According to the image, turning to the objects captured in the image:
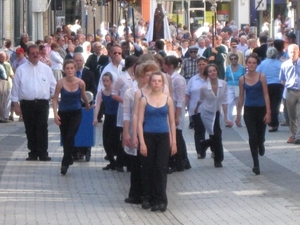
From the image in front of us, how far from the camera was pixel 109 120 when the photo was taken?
14344mm

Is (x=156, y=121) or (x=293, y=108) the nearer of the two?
(x=156, y=121)

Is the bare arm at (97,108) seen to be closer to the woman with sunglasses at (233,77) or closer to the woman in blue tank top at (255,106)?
the woman in blue tank top at (255,106)

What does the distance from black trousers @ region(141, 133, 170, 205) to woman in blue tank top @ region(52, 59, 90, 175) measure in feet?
10.2

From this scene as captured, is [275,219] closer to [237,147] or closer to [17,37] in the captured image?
[237,147]

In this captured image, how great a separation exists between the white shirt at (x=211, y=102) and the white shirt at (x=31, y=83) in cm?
253

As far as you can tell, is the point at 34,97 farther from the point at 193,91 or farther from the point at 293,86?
the point at 293,86

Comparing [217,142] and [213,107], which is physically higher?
[213,107]

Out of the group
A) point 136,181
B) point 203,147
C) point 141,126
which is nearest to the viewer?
point 141,126

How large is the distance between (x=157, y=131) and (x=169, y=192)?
5.78 ft

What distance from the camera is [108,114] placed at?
14.4 meters

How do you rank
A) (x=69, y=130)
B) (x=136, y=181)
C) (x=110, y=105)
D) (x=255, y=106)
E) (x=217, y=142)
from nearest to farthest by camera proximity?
(x=136, y=181) → (x=255, y=106) → (x=69, y=130) → (x=110, y=105) → (x=217, y=142)

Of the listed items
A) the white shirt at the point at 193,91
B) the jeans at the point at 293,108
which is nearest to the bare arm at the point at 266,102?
the white shirt at the point at 193,91

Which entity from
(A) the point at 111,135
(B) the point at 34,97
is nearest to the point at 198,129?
(A) the point at 111,135

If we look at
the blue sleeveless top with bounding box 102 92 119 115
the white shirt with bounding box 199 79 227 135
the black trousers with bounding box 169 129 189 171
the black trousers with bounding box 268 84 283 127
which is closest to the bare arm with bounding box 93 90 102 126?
the blue sleeveless top with bounding box 102 92 119 115
